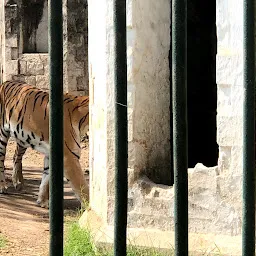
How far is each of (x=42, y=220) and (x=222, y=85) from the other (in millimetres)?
3244

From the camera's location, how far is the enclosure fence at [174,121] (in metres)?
1.93

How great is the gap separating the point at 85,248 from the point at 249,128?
338cm

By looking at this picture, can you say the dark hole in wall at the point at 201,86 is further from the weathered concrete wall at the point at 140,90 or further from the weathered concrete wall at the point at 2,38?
the weathered concrete wall at the point at 2,38

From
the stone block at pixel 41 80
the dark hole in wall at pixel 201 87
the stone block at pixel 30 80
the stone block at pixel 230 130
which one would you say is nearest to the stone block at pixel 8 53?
the stone block at pixel 30 80

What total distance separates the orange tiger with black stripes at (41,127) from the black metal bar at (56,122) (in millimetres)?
5561

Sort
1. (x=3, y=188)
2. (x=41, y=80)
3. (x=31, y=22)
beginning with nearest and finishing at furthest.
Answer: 1. (x=3, y=188)
2. (x=41, y=80)
3. (x=31, y=22)

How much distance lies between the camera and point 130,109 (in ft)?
16.8

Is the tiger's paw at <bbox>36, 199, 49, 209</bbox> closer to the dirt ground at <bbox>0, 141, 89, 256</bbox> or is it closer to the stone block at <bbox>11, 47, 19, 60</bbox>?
the dirt ground at <bbox>0, 141, 89, 256</bbox>

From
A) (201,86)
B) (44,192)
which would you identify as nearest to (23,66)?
(44,192)

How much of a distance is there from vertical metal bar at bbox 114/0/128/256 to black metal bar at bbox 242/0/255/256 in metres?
0.33

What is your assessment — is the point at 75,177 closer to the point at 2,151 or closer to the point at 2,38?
the point at 2,151

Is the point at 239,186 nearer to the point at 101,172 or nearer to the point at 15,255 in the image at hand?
the point at 101,172

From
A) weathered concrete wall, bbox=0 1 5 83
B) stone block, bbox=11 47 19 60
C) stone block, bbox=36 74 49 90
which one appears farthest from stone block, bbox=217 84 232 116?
weathered concrete wall, bbox=0 1 5 83

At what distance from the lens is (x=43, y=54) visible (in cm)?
1355
